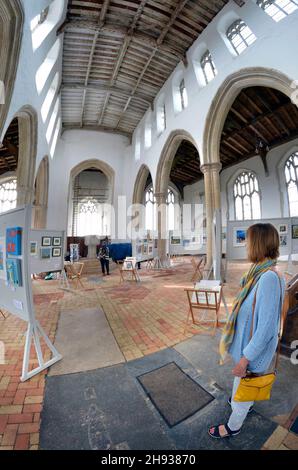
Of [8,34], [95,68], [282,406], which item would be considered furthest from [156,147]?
[282,406]

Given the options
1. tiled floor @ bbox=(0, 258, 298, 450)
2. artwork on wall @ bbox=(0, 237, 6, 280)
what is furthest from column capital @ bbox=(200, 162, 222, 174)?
artwork on wall @ bbox=(0, 237, 6, 280)

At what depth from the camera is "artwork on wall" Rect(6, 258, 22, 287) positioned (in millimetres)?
1836

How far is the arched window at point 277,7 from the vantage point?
5.31 metres

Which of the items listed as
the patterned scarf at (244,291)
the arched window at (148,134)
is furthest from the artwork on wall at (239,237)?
the arched window at (148,134)

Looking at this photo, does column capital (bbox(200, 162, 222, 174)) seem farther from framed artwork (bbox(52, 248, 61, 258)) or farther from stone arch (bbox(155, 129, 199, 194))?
framed artwork (bbox(52, 248, 61, 258))

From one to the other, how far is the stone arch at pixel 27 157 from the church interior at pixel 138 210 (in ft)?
0.16

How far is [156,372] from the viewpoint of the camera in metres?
1.91

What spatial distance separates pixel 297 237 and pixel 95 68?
11.1 meters

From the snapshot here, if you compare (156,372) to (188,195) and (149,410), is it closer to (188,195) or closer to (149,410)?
(149,410)

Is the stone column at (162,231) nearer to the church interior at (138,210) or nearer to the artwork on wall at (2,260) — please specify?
the church interior at (138,210)

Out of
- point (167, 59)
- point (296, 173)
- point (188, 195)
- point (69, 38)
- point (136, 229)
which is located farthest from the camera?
point (188, 195)

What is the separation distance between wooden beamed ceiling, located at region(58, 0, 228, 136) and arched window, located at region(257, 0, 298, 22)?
151 centimetres

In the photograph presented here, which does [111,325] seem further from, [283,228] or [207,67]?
[207,67]

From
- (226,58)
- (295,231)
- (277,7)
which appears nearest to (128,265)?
(295,231)
